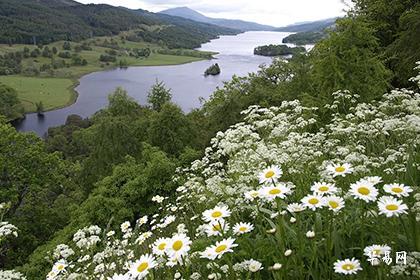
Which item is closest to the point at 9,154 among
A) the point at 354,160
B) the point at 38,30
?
the point at 354,160

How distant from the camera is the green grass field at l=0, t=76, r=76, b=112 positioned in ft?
293

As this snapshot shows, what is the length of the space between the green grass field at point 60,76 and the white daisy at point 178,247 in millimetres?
90826

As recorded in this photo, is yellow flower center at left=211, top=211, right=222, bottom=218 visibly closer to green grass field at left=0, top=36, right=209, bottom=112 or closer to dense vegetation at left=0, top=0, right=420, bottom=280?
dense vegetation at left=0, top=0, right=420, bottom=280

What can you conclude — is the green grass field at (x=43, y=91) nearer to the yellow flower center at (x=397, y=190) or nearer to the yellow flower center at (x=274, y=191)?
the yellow flower center at (x=274, y=191)

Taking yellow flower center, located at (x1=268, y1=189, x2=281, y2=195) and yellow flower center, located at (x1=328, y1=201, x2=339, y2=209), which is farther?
yellow flower center, located at (x1=268, y1=189, x2=281, y2=195)

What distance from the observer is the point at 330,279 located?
255 centimetres

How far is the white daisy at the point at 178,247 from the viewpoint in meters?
2.49

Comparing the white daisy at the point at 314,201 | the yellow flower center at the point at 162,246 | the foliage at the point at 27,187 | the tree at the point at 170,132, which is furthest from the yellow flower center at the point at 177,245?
the tree at the point at 170,132

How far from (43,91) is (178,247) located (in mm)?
108860

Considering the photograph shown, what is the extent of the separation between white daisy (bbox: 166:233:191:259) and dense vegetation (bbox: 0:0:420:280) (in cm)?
4

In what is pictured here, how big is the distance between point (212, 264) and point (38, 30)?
199278 millimetres

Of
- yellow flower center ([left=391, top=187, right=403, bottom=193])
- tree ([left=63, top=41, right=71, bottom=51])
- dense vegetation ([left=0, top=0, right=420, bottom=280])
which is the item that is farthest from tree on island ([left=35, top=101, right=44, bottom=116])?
yellow flower center ([left=391, top=187, right=403, bottom=193])

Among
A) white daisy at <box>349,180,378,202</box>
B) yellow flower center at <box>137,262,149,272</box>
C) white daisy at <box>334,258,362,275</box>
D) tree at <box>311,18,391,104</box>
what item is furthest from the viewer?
tree at <box>311,18,391,104</box>

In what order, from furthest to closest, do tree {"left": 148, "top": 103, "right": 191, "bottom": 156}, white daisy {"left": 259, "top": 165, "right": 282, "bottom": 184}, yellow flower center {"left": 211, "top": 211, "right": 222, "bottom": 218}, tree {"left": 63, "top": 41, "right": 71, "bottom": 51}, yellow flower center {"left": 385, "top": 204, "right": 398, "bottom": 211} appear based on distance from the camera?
tree {"left": 63, "top": 41, "right": 71, "bottom": 51} < tree {"left": 148, "top": 103, "right": 191, "bottom": 156} < white daisy {"left": 259, "top": 165, "right": 282, "bottom": 184} < yellow flower center {"left": 211, "top": 211, "right": 222, "bottom": 218} < yellow flower center {"left": 385, "top": 204, "right": 398, "bottom": 211}
